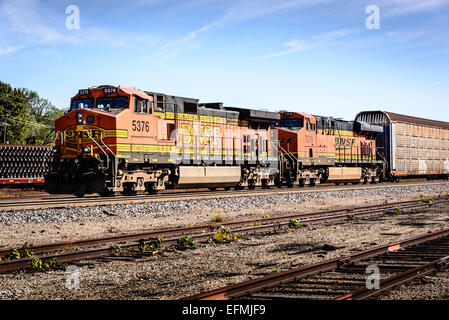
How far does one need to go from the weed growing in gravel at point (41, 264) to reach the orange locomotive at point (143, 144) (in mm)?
9314

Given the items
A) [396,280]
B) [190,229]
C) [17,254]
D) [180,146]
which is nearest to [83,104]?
[180,146]

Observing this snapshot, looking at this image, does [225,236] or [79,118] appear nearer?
[225,236]

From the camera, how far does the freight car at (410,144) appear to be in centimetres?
3575

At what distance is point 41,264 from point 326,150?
2429 centimetres

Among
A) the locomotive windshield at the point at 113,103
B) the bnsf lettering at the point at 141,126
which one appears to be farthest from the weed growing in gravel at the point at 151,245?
the locomotive windshield at the point at 113,103

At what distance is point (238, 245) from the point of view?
9.86 meters

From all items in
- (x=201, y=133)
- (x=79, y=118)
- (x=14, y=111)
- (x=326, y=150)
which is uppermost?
(x=14, y=111)

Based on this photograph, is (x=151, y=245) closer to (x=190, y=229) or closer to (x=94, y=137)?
(x=190, y=229)

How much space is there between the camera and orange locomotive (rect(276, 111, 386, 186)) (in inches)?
1077

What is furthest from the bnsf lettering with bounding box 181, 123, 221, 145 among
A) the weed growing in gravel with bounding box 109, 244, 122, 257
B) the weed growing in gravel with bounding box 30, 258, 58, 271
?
the weed growing in gravel with bounding box 30, 258, 58, 271

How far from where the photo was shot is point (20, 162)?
91.6 feet

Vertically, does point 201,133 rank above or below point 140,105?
below

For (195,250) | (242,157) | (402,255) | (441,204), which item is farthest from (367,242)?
(242,157)
